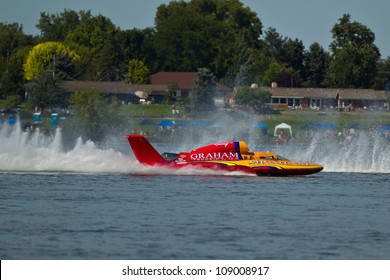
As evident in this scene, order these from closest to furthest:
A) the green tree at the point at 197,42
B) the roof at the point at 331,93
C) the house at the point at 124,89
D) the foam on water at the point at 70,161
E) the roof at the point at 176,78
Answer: the foam on water at the point at 70,161 → the house at the point at 124,89 → the roof at the point at 331,93 → the roof at the point at 176,78 → the green tree at the point at 197,42

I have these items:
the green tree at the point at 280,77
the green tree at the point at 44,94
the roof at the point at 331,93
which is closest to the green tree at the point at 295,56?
the green tree at the point at 280,77

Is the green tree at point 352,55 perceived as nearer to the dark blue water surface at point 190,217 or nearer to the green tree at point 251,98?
the green tree at point 251,98

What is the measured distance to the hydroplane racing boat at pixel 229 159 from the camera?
1770 inches

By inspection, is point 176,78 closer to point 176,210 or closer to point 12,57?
point 12,57

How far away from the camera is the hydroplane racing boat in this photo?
44969 millimetres

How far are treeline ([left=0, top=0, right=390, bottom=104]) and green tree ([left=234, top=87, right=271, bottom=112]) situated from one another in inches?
894

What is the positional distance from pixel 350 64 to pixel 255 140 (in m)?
53.8

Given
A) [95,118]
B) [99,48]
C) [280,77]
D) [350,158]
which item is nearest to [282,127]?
[95,118]

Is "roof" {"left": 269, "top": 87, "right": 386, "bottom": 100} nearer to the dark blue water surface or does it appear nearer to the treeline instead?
the treeline

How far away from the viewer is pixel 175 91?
433 feet

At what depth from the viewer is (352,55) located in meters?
134

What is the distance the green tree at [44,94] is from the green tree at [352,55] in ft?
127

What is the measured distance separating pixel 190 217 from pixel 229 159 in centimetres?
1203
